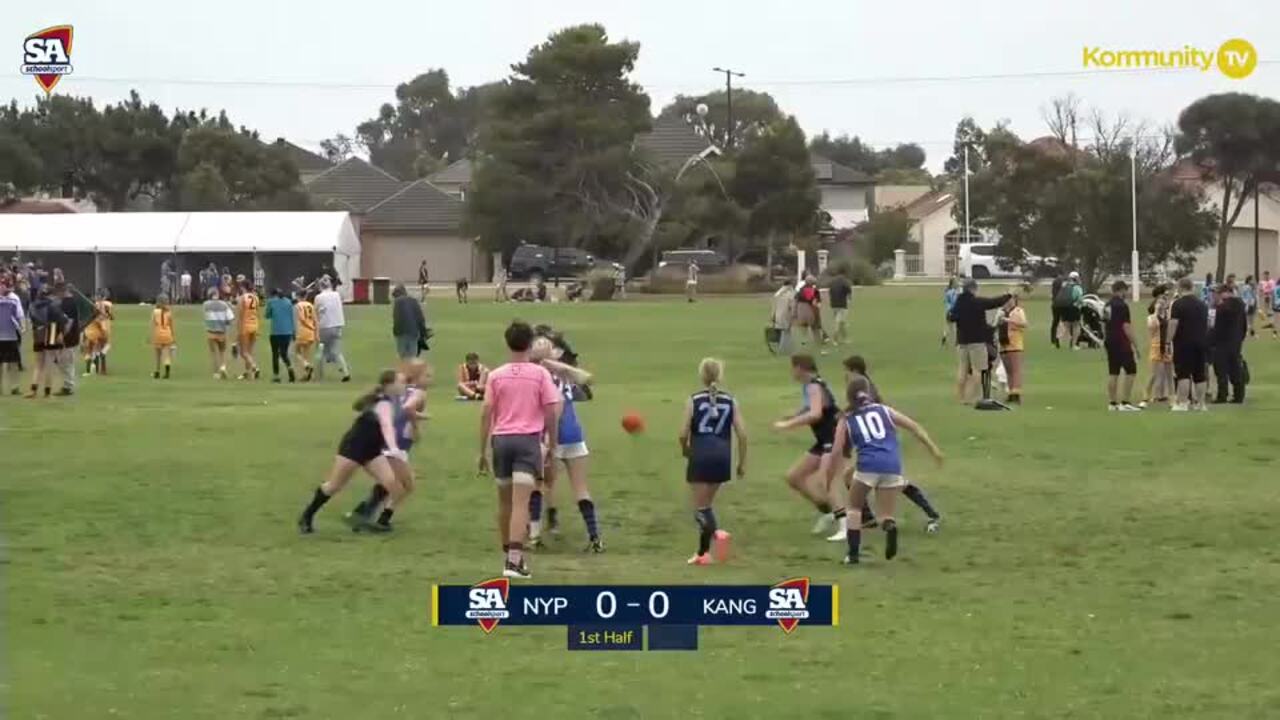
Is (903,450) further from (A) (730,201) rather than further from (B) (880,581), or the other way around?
(A) (730,201)

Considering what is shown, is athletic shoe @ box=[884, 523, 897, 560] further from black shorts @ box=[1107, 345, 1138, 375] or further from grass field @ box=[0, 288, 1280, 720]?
black shorts @ box=[1107, 345, 1138, 375]

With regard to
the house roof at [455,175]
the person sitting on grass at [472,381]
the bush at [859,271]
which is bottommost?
the person sitting on grass at [472,381]

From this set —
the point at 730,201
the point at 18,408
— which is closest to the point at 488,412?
the point at 18,408

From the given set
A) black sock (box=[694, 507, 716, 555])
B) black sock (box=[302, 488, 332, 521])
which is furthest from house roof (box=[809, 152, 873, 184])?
black sock (box=[694, 507, 716, 555])

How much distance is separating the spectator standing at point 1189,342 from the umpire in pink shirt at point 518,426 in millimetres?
14536

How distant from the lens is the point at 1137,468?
2073cm

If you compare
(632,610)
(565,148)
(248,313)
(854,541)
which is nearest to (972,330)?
(854,541)

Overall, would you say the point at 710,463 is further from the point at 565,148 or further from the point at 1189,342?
the point at 565,148

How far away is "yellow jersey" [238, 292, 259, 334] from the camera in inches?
1339

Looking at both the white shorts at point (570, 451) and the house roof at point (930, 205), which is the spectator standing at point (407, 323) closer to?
the white shorts at point (570, 451)

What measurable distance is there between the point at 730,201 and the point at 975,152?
57349mm

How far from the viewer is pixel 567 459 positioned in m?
15.7

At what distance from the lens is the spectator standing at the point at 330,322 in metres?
32.8

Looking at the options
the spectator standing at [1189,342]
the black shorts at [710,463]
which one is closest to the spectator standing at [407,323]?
the spectator standing at [1189,342]
